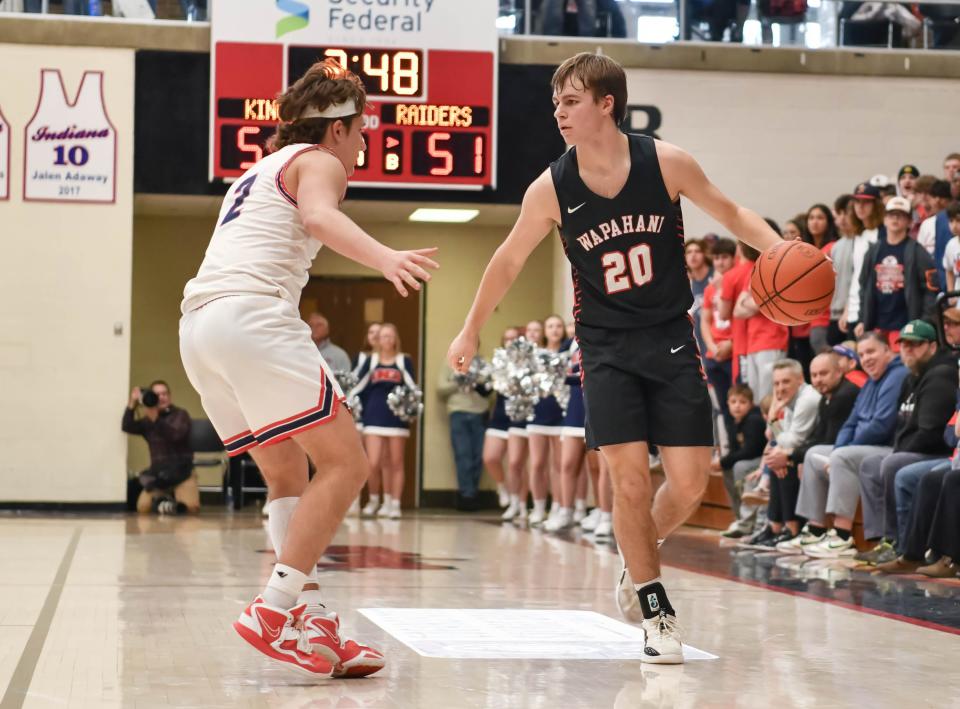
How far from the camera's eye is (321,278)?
16.4 m

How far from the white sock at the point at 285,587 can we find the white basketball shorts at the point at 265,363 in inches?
15.1

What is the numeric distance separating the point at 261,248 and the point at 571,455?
7.82 metres

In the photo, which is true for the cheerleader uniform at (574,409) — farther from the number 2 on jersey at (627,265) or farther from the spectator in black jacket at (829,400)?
the number 2 on jersey at (627,265)

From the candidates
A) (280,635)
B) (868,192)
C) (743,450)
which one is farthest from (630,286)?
(868,192)

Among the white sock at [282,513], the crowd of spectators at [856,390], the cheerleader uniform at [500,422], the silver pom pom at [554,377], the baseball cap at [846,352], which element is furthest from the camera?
the cheerleader uniform at [500,422]

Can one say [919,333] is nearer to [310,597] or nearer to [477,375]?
[310,597]

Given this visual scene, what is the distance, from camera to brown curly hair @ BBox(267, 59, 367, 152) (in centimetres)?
434

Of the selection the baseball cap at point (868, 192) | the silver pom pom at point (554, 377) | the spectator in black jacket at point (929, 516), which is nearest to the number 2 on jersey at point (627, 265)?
the spectator in black jacket at point (929, 516)

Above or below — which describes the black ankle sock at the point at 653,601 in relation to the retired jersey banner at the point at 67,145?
below

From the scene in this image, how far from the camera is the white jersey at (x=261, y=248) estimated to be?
163 inches

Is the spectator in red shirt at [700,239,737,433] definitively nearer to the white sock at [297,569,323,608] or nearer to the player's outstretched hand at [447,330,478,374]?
the player's outstretched hand at [447,330,478,374]

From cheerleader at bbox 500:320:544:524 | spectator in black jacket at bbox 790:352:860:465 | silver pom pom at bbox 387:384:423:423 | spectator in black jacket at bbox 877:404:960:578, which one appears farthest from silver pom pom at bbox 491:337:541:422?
spectator in black jacket at bbox 877:404:960:578

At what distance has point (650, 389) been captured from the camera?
478 centimetres

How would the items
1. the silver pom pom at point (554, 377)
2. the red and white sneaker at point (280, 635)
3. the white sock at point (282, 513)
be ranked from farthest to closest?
the silver pom pom at point (554, 377)
the white sock at point (282, 513)
the red and white sneaker at point (280, 635)
